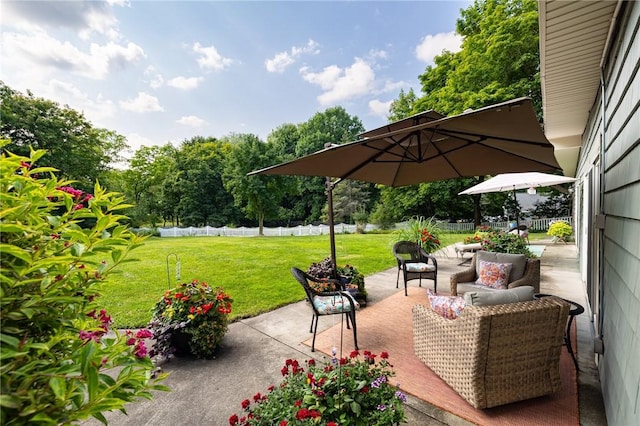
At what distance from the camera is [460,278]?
391cm

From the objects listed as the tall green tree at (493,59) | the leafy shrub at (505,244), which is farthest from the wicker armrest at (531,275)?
the tall green tree at (493,59)

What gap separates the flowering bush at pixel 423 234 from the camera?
665cm

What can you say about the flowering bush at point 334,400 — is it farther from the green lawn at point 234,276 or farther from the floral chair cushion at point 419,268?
the floral chair cushion at point 419,268

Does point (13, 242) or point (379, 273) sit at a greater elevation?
point (13, 242)

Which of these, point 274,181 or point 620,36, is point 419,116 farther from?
point 274,181

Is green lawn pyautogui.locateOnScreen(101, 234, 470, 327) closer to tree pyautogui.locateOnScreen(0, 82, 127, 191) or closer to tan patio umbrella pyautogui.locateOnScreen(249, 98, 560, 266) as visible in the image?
tan patio umbrella pyautogui.locateOnScreen(249, 98, 560, 266)

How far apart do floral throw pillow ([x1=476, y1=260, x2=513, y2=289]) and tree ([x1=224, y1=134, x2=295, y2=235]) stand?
15358mm

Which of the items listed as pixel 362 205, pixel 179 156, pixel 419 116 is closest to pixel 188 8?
pixel 419 116

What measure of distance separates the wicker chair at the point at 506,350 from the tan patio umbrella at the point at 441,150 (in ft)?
4.35

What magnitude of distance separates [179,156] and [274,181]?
1197cm

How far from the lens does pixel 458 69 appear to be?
1298cm

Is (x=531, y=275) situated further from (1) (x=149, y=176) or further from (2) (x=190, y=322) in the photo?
(1) (x=149, y=176)

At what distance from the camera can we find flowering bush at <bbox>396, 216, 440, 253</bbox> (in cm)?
665

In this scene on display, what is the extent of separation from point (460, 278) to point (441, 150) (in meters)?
1.77
